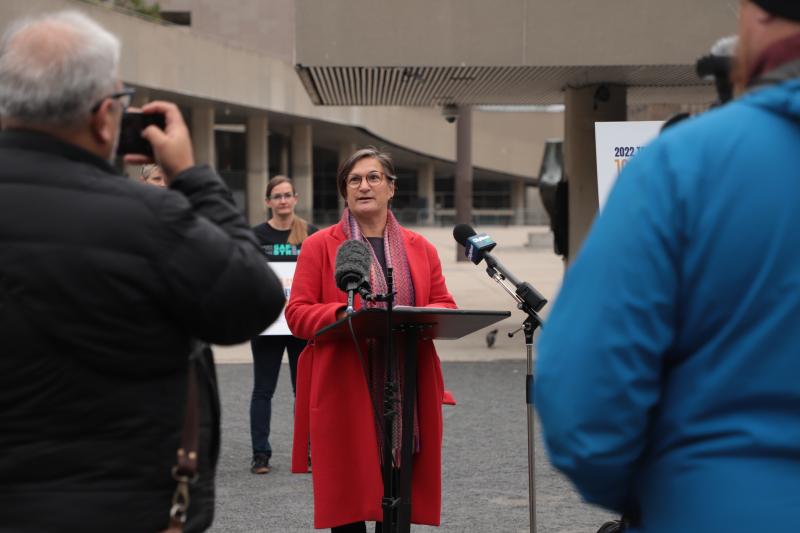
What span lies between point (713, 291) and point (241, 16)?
5196 centimetres

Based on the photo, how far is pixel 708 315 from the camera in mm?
1984

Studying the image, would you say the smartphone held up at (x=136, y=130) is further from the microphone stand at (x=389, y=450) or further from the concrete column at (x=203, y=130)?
the concrete column at (x=203, y=130)

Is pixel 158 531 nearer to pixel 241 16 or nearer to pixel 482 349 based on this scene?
pixel 482 349

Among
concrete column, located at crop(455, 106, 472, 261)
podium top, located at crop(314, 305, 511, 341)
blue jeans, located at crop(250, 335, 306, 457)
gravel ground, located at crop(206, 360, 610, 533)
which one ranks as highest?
concrete column, located at crop(455, 106, 472, 261)

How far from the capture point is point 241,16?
52188 millimetres

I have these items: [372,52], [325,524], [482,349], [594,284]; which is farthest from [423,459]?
[482,349]

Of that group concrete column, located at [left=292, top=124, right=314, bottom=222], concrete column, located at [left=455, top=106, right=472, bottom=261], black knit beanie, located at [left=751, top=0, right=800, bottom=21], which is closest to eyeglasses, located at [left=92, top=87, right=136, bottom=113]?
black knit beanie, located at [left=751, top=0, right=800, bottom=21]

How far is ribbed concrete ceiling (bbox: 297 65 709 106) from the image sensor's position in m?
13.3

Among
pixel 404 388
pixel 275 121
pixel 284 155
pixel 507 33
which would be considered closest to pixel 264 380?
pixel 404 388

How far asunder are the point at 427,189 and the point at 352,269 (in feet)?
218

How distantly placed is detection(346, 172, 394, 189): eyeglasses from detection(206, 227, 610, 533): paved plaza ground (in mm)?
2102

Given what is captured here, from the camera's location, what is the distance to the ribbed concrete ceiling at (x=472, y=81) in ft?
43.8

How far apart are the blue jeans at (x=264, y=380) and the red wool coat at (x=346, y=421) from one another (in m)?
2.63

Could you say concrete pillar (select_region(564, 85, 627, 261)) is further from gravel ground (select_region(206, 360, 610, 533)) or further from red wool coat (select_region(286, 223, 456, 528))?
red wool coat (select_region(286, 223, 456, 528))
